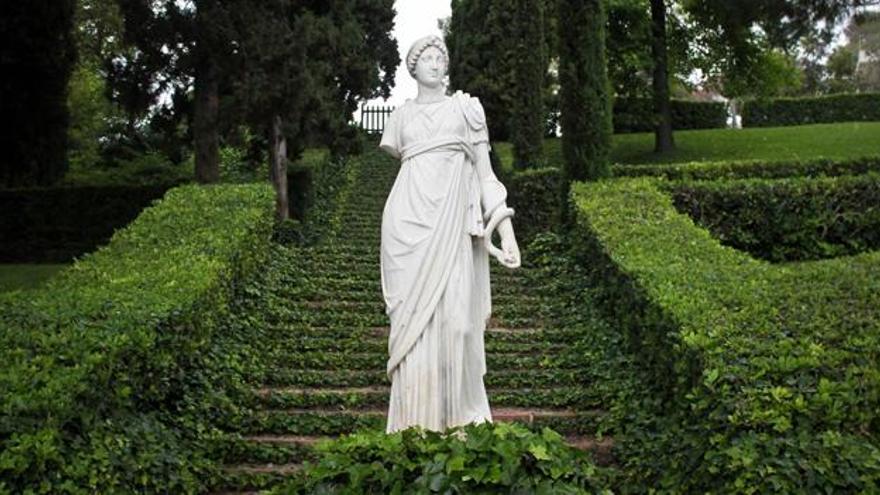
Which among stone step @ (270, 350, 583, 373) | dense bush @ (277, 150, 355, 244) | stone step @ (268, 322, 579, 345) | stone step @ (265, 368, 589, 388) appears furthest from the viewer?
dense bush @ (277, 150, 355, 244)

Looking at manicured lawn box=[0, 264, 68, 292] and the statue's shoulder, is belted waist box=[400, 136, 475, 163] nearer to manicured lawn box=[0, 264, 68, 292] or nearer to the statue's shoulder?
the statue's shoulder

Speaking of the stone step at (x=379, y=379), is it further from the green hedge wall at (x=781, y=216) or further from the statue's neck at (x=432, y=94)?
the green hedge wall at (x=781, y=216)

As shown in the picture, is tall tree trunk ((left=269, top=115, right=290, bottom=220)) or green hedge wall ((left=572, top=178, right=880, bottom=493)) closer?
green hedge wall ((left=572, top=178, right=880, bottom=493))

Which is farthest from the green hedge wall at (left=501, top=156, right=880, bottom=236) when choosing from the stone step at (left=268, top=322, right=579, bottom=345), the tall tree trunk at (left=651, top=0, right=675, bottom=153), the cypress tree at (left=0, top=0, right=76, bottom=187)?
the tall tree trunk at (left=651, top=0, right=675, bottom=153)

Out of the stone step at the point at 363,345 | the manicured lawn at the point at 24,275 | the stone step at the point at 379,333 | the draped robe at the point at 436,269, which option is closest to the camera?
the draped robe at the point at 436,269

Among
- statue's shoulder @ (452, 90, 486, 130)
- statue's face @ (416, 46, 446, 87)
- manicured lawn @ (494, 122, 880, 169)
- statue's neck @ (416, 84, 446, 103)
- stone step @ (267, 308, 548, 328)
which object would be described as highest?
statue's face @ (416, 46, 446, 87)

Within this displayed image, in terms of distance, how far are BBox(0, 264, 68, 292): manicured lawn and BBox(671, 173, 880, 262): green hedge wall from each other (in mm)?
9438

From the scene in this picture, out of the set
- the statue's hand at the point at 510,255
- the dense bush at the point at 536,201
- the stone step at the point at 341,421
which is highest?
the statue's hand at the point at 510,255

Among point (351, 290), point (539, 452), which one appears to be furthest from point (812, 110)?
point (539, 452)

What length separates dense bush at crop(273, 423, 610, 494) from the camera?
18.2 feet

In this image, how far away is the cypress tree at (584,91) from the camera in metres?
18.2

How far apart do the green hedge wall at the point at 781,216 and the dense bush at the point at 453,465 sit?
434 inches

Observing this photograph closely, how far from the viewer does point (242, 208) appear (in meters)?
15.3

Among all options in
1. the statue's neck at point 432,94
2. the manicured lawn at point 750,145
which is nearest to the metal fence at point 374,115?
the manicured lawn at point 750,145
